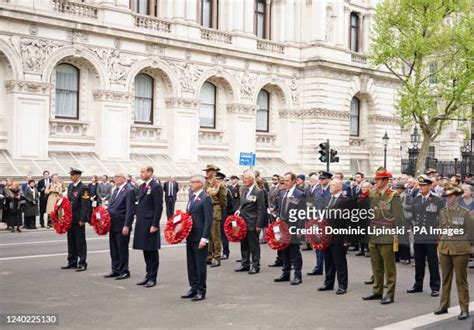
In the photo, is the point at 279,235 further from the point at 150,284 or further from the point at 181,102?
the point at 181,102

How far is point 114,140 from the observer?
31.5 meters

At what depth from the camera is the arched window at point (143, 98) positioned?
33562 mm

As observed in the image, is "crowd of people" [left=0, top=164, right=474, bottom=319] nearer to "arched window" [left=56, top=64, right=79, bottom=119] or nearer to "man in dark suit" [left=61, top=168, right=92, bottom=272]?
"man in dark suit" [left=61, top=168, right=92, bottom=272]

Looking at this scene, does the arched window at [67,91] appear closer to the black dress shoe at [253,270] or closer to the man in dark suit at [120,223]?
the man in dark suit at [120,223]

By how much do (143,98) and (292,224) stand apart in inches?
847

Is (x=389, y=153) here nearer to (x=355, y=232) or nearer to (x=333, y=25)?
(x=333, y=25)

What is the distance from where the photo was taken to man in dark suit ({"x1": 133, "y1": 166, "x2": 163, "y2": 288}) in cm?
1252

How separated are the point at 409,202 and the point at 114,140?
18.5 metres

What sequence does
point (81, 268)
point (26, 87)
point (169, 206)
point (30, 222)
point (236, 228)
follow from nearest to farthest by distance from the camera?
1. point (81, 268)
2. point (236, 228)
3. point (30, 222)
4. point (169, 206)
5. point (26, 87)

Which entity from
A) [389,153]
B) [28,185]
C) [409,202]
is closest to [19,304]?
[409,202]

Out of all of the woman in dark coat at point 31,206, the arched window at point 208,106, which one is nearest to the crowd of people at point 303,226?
the woman in dark coat at point 31,206

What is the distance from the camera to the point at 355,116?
148 ft

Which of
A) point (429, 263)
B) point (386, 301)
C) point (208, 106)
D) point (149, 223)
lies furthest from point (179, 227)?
point (208, 106)

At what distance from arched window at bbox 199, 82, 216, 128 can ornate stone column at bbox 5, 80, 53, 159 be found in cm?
987
